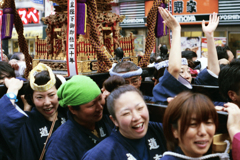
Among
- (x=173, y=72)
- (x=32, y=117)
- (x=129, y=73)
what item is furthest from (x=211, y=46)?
(x=32, y=117)

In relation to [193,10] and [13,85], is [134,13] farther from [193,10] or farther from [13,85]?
[13,85]

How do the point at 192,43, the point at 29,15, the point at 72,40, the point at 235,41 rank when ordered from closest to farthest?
the point at 72,40, the point at 192,43, the point at 235,41, the point at 29,15

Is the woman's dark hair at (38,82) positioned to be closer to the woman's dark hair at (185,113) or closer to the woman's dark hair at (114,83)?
the woman's dark hair at (114,83)

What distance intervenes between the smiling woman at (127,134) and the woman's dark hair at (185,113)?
242 millimetres

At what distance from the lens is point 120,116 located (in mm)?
1722

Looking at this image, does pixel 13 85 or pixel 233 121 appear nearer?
pixel 233 121

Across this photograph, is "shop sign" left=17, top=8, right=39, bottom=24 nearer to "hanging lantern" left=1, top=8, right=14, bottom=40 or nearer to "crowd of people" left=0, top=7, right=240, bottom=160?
"hanging lantern" left=1, top=8, right=14, bottom=40

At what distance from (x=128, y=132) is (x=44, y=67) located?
137cm

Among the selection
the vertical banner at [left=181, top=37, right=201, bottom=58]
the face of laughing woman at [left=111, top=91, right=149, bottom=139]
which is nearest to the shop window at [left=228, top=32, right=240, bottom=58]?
the vertical banner at [left=181, top=37, right=201, bottom=58]

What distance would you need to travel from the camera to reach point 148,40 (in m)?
5.07

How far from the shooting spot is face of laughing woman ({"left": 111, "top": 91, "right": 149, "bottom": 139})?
170 centimetres

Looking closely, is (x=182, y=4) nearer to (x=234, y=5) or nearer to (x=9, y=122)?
(x=234, y=5)

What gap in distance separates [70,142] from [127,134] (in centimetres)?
49

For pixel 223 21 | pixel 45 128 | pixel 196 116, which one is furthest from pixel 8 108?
pixel 223 21
